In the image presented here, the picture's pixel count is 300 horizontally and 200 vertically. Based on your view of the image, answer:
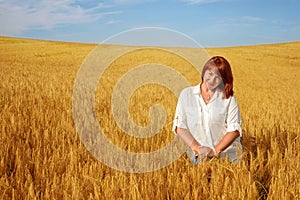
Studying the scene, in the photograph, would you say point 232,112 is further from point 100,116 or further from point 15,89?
point 15,89

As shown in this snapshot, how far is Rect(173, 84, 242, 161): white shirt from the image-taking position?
2867mm

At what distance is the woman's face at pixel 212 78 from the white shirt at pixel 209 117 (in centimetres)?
8

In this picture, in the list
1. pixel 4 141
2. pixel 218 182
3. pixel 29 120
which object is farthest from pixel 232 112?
pixel 29 120

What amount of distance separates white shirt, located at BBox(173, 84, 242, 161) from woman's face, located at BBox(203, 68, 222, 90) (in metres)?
0.08

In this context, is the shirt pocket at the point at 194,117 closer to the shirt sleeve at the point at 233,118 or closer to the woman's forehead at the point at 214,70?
the shirt sleeve at the point at 233,118

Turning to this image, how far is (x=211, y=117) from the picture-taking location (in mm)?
2881

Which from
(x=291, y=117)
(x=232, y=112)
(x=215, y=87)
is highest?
(x=215, y=87)

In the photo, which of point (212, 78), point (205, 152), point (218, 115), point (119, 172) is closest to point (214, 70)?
point (212, 78)

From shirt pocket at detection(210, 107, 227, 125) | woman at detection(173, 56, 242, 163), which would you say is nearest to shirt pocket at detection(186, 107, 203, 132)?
woman at detection(173, 56, 242, 163)

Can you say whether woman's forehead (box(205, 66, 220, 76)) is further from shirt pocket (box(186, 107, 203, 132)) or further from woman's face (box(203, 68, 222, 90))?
shirt pocket (box(186, 107, 203, 132))

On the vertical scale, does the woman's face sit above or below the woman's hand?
above

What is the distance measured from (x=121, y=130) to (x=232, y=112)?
152 cm

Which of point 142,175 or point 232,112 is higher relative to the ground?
point 232,112

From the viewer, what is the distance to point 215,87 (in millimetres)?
2846
